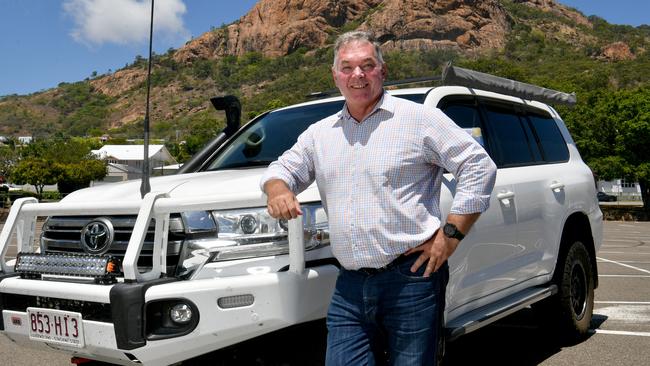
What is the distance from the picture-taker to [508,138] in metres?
4.95

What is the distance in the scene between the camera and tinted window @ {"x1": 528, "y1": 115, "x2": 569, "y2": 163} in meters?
5.50

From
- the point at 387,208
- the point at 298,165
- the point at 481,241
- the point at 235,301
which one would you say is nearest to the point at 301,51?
the point at 481,241

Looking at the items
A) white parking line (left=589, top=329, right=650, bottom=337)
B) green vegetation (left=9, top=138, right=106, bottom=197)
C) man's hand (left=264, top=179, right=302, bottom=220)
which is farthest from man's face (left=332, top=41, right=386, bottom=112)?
green vegetation (left=9, top=138, right=106, bottom=197)

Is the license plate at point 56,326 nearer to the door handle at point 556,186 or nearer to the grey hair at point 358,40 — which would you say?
the grey hair at point 358,40

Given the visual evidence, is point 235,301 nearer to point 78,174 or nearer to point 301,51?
point 78,174

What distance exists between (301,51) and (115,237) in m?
180

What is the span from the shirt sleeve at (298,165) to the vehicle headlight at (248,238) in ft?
A: 0.75

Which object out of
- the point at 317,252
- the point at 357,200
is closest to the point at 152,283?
the point at 317,252

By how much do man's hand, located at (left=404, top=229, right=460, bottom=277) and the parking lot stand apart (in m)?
0.70

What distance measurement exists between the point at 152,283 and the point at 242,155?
176 centimetres

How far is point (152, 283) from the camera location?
2871 mm

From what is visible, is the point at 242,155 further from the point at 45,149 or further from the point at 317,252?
the point at 45,149

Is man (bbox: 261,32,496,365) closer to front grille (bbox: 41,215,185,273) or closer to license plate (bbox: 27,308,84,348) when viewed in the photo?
front grille (bbox: 41,215,185,273)

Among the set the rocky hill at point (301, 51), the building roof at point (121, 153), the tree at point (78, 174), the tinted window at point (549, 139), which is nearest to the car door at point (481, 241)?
the tinted window at point (549, 139)
